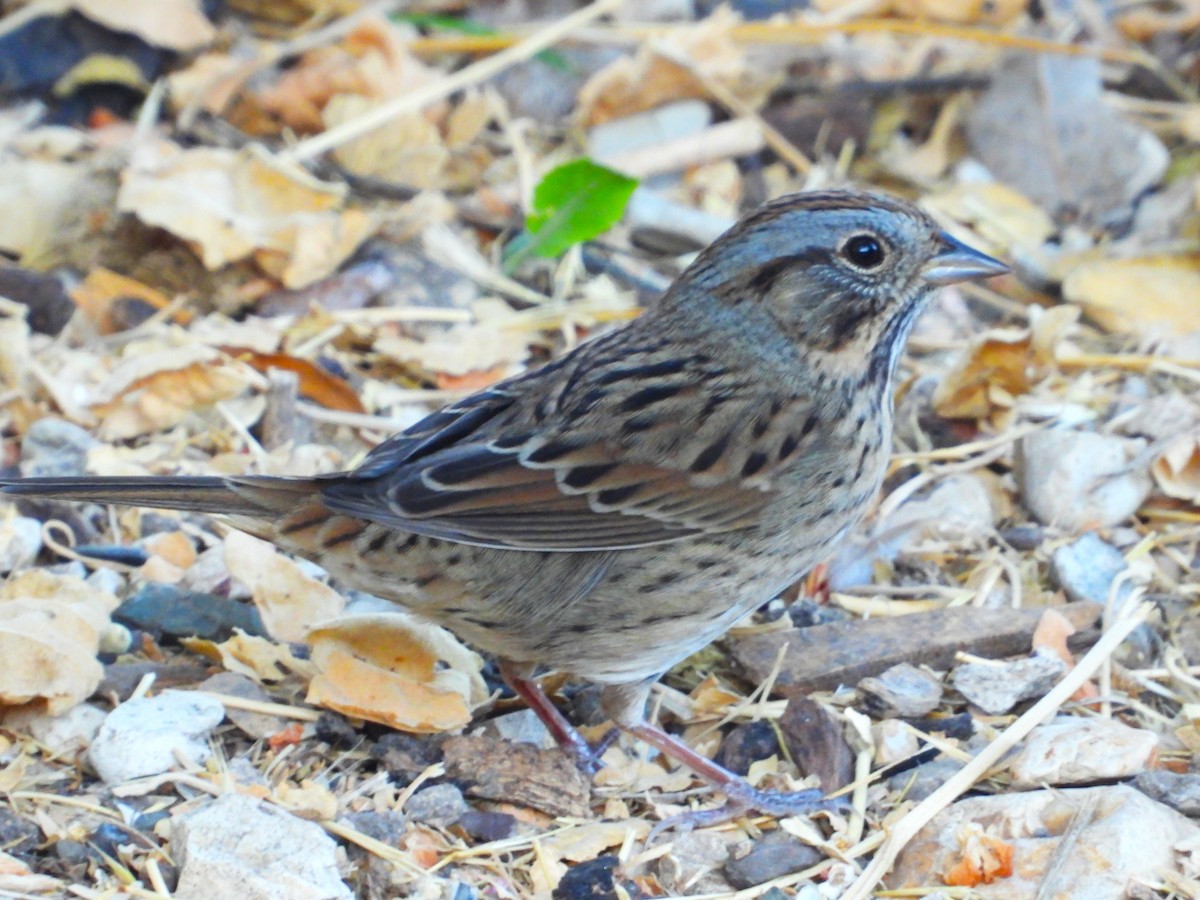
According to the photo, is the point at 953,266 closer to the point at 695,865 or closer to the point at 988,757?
the point at 988,757

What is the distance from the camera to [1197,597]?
4070mm

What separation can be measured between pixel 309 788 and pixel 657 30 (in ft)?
12.9

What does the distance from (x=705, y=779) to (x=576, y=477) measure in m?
0.72

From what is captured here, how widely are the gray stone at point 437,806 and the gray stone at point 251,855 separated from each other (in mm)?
243

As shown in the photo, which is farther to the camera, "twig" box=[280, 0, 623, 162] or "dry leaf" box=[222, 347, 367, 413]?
"twig" box=[280, 0, 623, 162]

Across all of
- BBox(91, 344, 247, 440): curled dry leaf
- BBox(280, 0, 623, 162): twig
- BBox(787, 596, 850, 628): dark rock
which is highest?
BBox(280, 0, 623, 162): twig

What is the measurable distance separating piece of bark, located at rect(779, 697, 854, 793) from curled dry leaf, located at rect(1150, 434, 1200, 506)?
1.31 metres

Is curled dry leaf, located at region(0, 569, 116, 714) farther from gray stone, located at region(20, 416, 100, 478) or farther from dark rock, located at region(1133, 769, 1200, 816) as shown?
dark rock, located at region(1133, 769, 1200, 816)

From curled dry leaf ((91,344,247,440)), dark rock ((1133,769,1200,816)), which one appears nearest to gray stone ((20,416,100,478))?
curled dry leaf ((91,344,247,440))

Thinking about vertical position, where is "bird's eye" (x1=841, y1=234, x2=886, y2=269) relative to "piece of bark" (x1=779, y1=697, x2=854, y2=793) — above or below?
above

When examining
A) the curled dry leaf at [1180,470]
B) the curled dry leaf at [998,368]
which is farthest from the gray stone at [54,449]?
the curled dry leaf at [1180,470]

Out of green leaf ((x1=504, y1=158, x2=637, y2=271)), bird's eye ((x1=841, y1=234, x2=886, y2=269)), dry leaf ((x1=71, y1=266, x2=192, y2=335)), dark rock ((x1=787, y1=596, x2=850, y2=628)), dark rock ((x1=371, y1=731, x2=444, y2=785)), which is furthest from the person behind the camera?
green leaf ((x1=504, y1=158, x2=637, y2=271))

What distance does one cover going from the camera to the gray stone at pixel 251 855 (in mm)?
3010

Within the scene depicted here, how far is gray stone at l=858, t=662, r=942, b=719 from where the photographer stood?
146 inches
